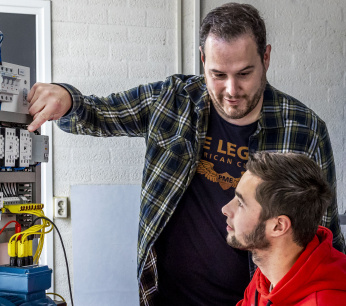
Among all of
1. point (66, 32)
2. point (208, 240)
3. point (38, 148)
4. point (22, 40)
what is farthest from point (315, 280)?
point (22, 40)

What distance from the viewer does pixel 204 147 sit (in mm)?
1683

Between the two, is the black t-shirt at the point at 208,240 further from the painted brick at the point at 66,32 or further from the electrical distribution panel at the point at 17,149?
the painted brick at the point at 66,32

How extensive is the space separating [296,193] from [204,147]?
44 cm

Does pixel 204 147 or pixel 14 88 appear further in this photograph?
pixel 204 147

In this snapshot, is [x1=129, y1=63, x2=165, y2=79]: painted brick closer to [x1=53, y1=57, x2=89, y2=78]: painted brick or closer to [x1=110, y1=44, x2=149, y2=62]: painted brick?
[x1=110, y1=44, x2=149, y2=62]: painted brick

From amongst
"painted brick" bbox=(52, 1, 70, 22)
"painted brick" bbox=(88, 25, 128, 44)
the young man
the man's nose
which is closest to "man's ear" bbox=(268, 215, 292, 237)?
the young man

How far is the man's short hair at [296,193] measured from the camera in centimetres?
132

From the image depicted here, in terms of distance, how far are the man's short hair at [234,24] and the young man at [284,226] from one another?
1.24 feet

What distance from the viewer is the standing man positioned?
155cm

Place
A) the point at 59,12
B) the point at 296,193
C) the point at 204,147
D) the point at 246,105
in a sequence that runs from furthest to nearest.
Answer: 1. the point at 59,12
2. the point at 204,147
3. the point at 246,105
4. the point at 296,193

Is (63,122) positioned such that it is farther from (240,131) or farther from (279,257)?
(279,257)

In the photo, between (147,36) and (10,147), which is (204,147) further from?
(147,36)

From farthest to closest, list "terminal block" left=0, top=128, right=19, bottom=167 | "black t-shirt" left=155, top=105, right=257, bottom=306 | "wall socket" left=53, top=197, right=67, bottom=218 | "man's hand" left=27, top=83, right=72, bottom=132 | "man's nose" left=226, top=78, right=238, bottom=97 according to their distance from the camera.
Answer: "wall socket" left=53, top=197, right=67, bottom=218
"black t-shirt" left=155, top=105, right=257, bottom=306
"man's nose" left=226, top=78, right=238, bottom=97
"man's hand" left=27, top=83, right=72, bottom=132
"terminal block" left=0, top=128, right=19, bottom=167

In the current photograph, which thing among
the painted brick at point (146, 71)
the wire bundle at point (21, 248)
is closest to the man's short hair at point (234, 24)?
the wire bundle at point (21, 248)
